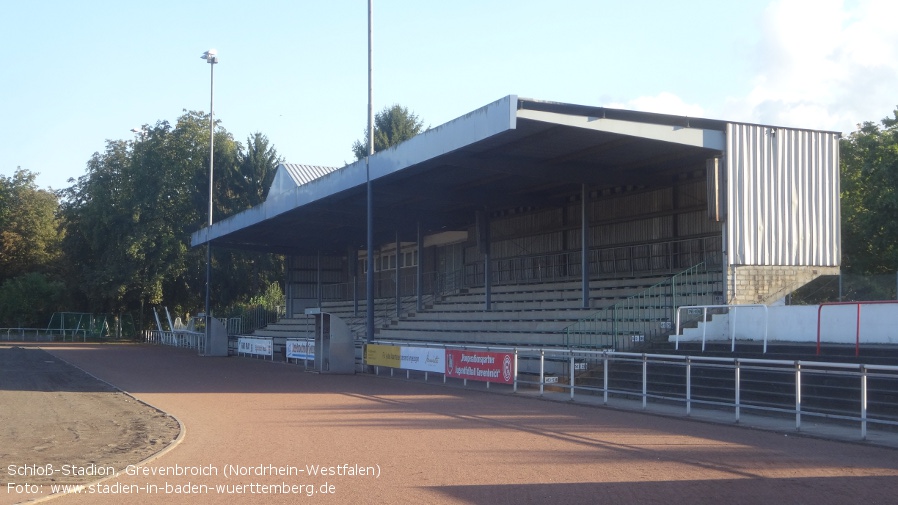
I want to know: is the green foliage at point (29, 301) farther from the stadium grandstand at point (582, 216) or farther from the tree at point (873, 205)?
the tree at point (873, 205)

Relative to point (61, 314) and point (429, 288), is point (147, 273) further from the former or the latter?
point (429, 288)

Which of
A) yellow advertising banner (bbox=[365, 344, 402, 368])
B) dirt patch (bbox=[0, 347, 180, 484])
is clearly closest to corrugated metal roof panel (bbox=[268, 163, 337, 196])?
yellow advertising banner (bbox=[365, 344, 402, 368])

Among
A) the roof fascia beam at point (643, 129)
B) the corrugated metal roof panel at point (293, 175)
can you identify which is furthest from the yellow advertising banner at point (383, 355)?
the corrugated metal roof panel at point (293, 175)

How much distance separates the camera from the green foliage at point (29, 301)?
6325 cm

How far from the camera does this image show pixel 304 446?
1163cm

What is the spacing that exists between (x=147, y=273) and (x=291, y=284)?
1317cm

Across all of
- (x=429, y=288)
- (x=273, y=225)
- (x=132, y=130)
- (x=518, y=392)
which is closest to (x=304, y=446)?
(x=518, y=392)

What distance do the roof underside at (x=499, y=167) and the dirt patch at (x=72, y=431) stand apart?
31.6 feet

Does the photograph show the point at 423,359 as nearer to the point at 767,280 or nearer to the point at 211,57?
the point at 767,280

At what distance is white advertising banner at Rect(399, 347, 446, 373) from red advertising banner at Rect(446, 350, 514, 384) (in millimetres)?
311

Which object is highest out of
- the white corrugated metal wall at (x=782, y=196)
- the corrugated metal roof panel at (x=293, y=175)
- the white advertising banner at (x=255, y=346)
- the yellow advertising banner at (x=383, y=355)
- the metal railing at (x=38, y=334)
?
the corrugated metal roof panel at (x=293, y=175)

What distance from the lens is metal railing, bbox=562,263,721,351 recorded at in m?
21.2

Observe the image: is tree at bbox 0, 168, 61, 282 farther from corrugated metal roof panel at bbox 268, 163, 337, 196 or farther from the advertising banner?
the advertising banner

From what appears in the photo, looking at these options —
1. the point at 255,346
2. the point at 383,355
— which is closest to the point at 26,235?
the point at 255,346
